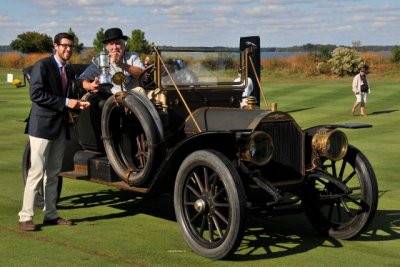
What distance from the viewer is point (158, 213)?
7.30m

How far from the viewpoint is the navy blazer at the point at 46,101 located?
20.6ft

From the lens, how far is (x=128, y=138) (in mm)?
6781

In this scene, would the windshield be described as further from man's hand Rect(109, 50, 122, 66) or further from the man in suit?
the man in suit

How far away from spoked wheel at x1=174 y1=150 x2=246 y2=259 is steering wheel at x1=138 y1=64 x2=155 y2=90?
1.40 m

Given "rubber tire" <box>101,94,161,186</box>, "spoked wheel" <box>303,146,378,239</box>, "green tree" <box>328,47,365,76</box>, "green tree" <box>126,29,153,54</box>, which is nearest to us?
"spoked wheel" <box>303,146,378,239</box>

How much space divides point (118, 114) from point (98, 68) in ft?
2.37

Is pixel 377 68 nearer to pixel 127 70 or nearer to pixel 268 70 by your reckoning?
pixel 268 70

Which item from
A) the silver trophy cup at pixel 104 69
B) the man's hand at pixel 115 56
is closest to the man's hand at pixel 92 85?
the silver trophy cup at pixel 104 69

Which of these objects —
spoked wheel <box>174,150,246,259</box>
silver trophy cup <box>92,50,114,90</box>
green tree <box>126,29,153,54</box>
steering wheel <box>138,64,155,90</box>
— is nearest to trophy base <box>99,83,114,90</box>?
silver trophy cup <box>92,50,114,90</box>

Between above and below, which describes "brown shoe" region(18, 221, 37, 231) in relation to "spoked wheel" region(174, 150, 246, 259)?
below

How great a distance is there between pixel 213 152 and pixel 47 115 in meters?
1.86

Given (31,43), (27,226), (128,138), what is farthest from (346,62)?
(27,226)

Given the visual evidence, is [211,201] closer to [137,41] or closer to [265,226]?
[265,226]

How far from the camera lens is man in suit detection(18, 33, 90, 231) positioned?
6.30m
